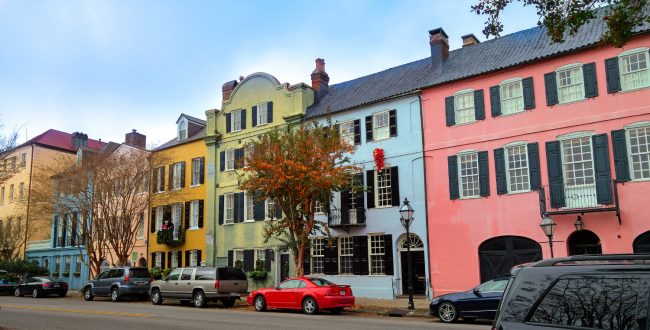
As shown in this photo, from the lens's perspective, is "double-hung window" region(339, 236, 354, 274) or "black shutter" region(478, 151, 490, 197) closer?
"black shutter" region(478, 151, 490, 197)

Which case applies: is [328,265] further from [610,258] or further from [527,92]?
[610,258]

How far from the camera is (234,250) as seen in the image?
104ft

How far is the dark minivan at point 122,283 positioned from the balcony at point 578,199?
59.4 feet

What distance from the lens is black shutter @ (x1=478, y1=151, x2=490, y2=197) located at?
→ 2284 centimetres

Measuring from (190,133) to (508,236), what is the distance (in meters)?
22.5

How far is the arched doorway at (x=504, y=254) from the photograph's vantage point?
70.6 ft

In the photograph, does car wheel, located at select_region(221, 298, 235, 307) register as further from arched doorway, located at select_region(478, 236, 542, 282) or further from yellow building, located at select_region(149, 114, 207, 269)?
yellow building, located at select_region(149, 114, 207, 269)

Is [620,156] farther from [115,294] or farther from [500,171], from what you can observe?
[115,294]

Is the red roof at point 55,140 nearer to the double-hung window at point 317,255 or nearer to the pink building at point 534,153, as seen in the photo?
the double-hung window at point 317,255

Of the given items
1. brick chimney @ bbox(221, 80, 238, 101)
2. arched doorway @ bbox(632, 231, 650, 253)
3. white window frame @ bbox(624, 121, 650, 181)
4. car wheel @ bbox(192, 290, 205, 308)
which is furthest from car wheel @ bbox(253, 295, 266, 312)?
brick chimney @ bbox(221, 80, 238, 101)

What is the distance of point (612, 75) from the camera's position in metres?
20.5

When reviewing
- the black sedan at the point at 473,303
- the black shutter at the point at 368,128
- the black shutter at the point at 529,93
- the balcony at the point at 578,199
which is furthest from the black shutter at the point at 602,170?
the black shutter at the point at 368,128

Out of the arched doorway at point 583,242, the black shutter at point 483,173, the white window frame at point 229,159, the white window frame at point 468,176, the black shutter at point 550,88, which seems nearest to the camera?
the arched doorway at point 583,242

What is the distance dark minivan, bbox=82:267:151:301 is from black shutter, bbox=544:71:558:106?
19637mm
